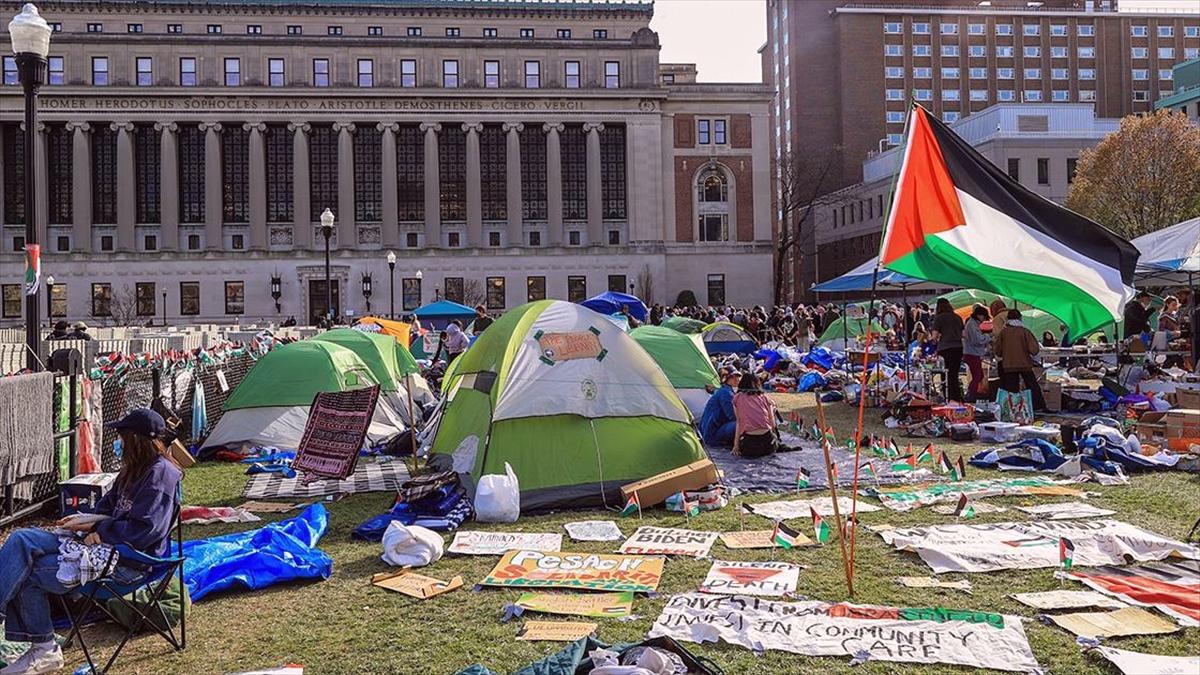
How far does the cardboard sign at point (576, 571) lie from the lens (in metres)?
6.97

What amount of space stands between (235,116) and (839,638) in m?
64.8

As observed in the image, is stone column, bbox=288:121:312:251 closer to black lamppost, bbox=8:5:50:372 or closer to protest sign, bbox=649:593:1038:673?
black lamppost, bbox=8:5:50:372

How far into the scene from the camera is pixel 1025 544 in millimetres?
7730

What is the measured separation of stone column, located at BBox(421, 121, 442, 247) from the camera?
64375 millimetres

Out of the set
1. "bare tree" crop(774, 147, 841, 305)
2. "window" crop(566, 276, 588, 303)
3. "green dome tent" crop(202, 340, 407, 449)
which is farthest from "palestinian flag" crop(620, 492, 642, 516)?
"bare tree" crop(774, 147, 841, 305)

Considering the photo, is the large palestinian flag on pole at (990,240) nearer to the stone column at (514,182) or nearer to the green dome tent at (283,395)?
the green dome tent at (283,395)

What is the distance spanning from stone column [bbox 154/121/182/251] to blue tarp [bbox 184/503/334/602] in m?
60.8

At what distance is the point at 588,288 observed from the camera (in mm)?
64562

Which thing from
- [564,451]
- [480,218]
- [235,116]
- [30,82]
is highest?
[235,116]

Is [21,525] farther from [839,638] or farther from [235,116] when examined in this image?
[235,116]

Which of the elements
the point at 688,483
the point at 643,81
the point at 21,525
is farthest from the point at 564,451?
the point at 643,81

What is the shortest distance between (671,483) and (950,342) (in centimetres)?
953

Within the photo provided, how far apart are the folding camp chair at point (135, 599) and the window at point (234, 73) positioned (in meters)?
63.8

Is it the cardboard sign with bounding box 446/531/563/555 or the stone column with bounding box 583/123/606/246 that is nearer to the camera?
the cardboard sign with bounding box 446/531/563/555
